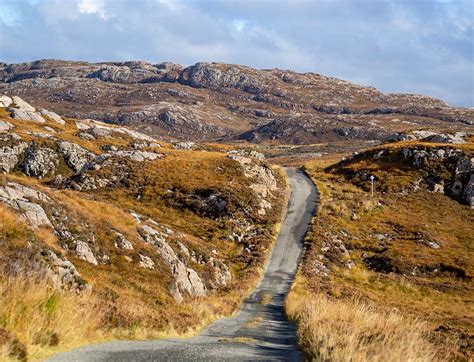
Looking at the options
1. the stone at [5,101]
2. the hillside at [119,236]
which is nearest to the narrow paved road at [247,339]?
the hillside at [119,236]

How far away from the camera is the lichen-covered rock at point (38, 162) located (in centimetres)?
6669

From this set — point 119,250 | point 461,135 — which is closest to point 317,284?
point 119,250

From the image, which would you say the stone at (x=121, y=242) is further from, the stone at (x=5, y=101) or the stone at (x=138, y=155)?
the stone at (x=5, y=101)

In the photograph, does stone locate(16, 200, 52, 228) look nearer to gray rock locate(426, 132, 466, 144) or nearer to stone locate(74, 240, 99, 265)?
stone locate(74, 240, 99, 265)

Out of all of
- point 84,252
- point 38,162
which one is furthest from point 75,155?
point 84,252

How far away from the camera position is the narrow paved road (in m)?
10.1

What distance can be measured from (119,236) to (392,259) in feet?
98.2

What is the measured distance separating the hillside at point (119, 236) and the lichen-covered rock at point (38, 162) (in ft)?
0.53

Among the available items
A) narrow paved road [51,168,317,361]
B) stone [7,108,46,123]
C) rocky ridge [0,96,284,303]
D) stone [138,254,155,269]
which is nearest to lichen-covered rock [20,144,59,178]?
rocky ridge [0,96,284,303]

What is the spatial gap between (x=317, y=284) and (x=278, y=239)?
13.8m

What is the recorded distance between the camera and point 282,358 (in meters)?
10.9

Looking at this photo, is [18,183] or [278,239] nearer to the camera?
[18,183]

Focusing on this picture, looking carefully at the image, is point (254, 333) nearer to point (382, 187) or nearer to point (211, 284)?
point (211, 284)

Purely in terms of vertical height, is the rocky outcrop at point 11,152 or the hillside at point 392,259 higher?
the rocky outcrop at point 11,152
